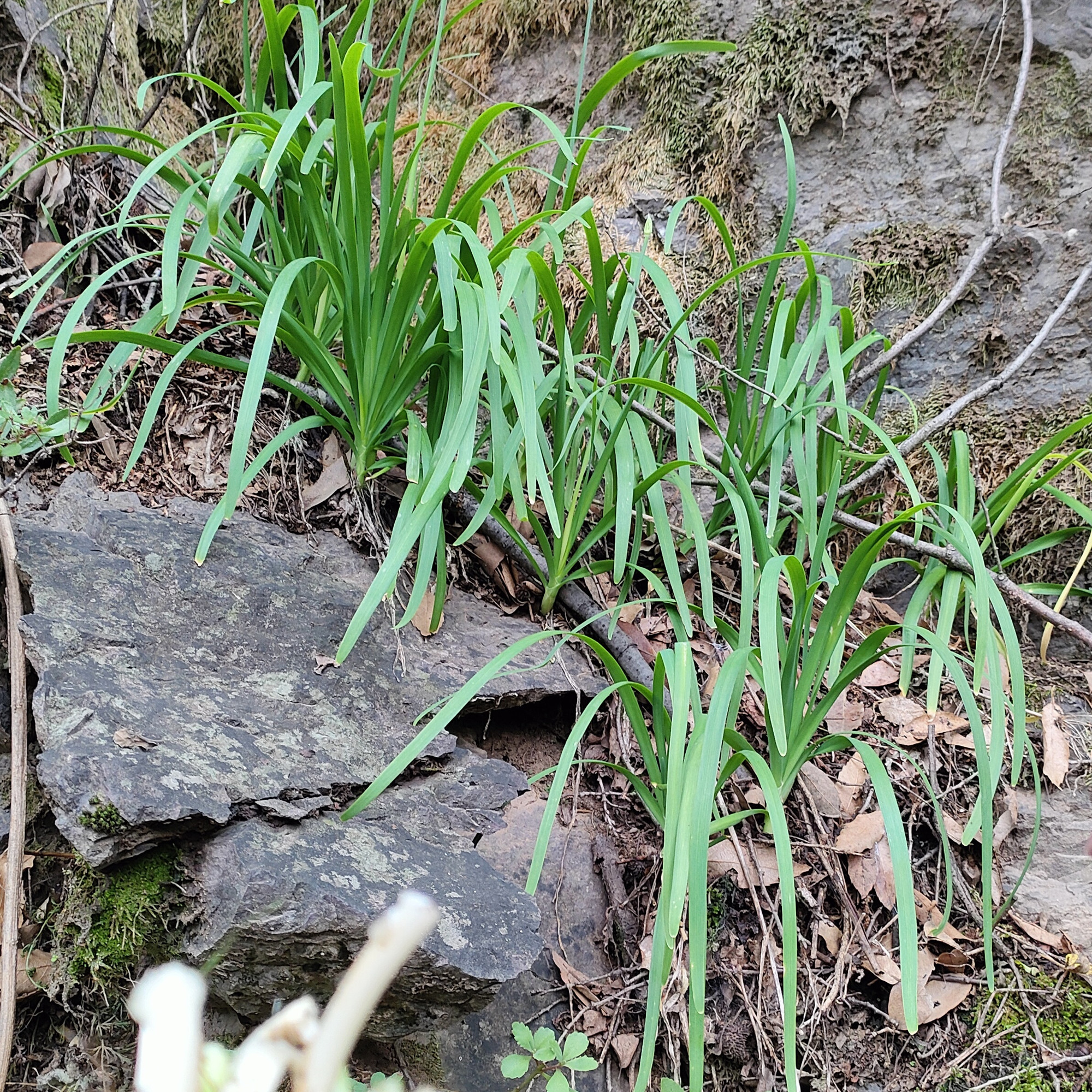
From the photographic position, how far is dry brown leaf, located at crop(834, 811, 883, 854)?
1345 mm

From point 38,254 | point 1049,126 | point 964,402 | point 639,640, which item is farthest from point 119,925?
point 1049,126

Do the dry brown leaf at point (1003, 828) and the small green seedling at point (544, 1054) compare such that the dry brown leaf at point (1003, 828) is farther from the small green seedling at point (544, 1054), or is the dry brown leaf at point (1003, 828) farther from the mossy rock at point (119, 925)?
the mossy rock at point (119, 925)

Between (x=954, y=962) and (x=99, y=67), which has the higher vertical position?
(x=99, y=67)

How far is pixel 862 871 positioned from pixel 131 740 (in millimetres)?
1144

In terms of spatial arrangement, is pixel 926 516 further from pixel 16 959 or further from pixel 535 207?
pixel 16 959

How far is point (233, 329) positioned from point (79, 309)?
468 mm

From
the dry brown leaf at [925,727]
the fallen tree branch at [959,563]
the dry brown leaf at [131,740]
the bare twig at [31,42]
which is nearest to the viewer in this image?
the dry brown leaf at [131,740]

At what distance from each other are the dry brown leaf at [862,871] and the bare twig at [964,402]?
672mm

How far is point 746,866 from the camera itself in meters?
1.26

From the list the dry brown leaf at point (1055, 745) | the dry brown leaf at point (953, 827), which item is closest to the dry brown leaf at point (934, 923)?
the dry brown leaf at point (953, 827)

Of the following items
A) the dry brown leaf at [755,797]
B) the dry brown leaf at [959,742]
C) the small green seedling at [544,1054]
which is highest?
the small green seedling at [544,1054]

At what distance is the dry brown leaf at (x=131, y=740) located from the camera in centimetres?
97

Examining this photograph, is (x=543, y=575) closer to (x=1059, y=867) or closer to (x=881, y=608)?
(x=881, y=608)

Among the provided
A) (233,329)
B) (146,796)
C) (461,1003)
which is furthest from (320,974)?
(233,329)
